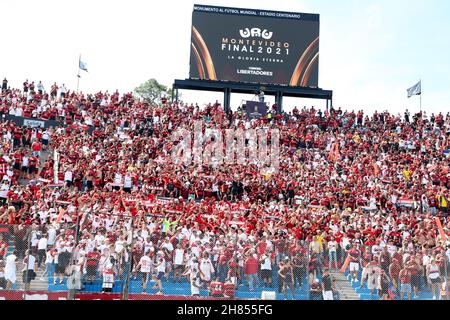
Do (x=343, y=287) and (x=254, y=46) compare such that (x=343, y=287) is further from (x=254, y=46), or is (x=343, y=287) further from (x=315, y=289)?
(x=254, y=46)

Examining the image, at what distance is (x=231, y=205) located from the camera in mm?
18750

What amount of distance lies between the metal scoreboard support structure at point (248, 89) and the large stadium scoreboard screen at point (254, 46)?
0.32 m


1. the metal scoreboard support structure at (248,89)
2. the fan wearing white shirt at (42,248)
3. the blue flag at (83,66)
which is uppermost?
the blue flag at (83,66)

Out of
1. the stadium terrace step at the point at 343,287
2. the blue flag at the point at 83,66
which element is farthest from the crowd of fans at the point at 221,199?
the blue flag at the point at 83,66

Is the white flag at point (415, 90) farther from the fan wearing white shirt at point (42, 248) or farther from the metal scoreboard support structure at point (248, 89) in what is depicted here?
the fan wearing white shirt at point (42, 248)

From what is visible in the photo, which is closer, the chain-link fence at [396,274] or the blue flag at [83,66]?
the chain-link fence at [396,274]

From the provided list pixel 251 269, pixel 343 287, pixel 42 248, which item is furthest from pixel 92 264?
pixel 343 287

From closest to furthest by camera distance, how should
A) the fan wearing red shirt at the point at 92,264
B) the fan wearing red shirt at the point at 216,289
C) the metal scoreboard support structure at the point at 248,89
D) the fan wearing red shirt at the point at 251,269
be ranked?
1. the fan wearing red shirt at the point at 92,264
2. the fan wearing red shirt at the point at 216,289
3. the fan wearing red shirt at the point at 251,269
4. the metal scoreboard support structure at the point at 248,89

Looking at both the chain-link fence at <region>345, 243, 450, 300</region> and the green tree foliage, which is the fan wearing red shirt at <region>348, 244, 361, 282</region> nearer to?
the chain-link fence at <region>345, 243, 450, 300</region>

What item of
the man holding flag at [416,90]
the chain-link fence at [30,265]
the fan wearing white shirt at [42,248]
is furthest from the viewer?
the man holding flag at [416,90]

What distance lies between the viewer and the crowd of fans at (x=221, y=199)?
10055 millimetres

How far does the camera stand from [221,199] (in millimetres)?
20875

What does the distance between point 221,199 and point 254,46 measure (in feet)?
50.3

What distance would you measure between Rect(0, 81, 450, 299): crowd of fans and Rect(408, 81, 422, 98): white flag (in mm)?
5646
